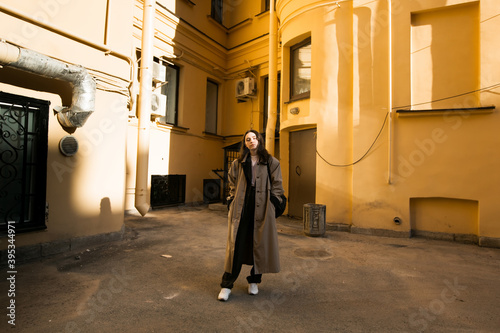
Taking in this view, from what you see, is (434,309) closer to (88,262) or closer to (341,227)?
(341,227)

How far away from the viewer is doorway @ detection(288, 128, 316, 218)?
7.47 metres

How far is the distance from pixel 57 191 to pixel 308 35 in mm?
6865

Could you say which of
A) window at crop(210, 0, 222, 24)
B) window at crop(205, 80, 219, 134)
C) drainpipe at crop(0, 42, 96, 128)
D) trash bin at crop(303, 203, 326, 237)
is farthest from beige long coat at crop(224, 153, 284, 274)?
window at crop(210, 0, 222, 24)

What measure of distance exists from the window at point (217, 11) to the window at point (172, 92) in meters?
3.20

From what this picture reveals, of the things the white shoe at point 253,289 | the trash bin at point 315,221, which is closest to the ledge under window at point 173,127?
the trash bin at point 315,221

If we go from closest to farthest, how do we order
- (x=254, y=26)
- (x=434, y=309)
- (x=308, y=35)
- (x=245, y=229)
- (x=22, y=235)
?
(x=434, y=309), (x=245, y=229), (x=22, y=235), (x=308, y=35), (x=254, y=26)

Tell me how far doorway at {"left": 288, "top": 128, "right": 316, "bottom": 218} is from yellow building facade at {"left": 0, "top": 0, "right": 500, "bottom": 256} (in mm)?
43

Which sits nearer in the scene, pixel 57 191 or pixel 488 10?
pixel 57 191

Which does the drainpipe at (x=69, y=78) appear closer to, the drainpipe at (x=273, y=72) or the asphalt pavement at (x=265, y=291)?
the asphalt pavement at (x=265, y=291)

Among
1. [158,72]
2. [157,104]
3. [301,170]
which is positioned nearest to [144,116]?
[157,104]

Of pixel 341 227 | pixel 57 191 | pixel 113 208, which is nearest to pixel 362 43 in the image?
pixel 341 227

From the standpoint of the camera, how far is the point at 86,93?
14.5 ft

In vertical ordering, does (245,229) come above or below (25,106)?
below

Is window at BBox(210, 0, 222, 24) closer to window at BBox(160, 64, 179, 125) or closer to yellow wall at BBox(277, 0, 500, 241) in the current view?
window at BBox(160, 64, 179, 125)
